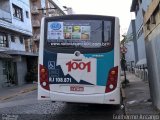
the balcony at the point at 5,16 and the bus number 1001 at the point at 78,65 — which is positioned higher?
the balcony at the point at 5,16

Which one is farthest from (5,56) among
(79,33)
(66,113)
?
(79,33)

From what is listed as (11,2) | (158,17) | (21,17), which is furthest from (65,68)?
(21,17)

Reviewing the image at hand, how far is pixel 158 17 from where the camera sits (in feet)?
34.7

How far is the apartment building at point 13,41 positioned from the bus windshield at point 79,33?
22.3 metres

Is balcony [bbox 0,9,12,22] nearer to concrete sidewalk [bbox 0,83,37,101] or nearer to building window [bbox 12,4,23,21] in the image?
building window [bbox 12,4,23,21]

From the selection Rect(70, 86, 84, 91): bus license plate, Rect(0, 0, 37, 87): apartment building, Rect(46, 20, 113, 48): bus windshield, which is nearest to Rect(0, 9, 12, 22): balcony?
Rect(0, 0, 37, 87): apartment building

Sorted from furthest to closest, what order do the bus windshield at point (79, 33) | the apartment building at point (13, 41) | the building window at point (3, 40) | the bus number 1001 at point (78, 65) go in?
the building window at point (3, 40) < the apartment building at point (13, 41) < the bus windshield at point (79, 33) < the bus number 1001 at point (78, 65)

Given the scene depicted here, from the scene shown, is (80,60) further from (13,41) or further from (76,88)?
(13,41)

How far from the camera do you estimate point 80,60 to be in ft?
40.0

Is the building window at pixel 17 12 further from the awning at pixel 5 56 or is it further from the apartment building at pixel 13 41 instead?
the awning at pixel 5 56

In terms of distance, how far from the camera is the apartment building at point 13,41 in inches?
1469

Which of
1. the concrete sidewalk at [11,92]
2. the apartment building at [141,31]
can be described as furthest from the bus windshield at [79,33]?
the apartment building at [141,31]

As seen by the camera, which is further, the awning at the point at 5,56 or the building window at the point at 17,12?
the building window at the point at 17,12

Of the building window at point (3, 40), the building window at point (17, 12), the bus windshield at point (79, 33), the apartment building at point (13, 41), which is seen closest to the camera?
the bus windshield at point (79, 33)
